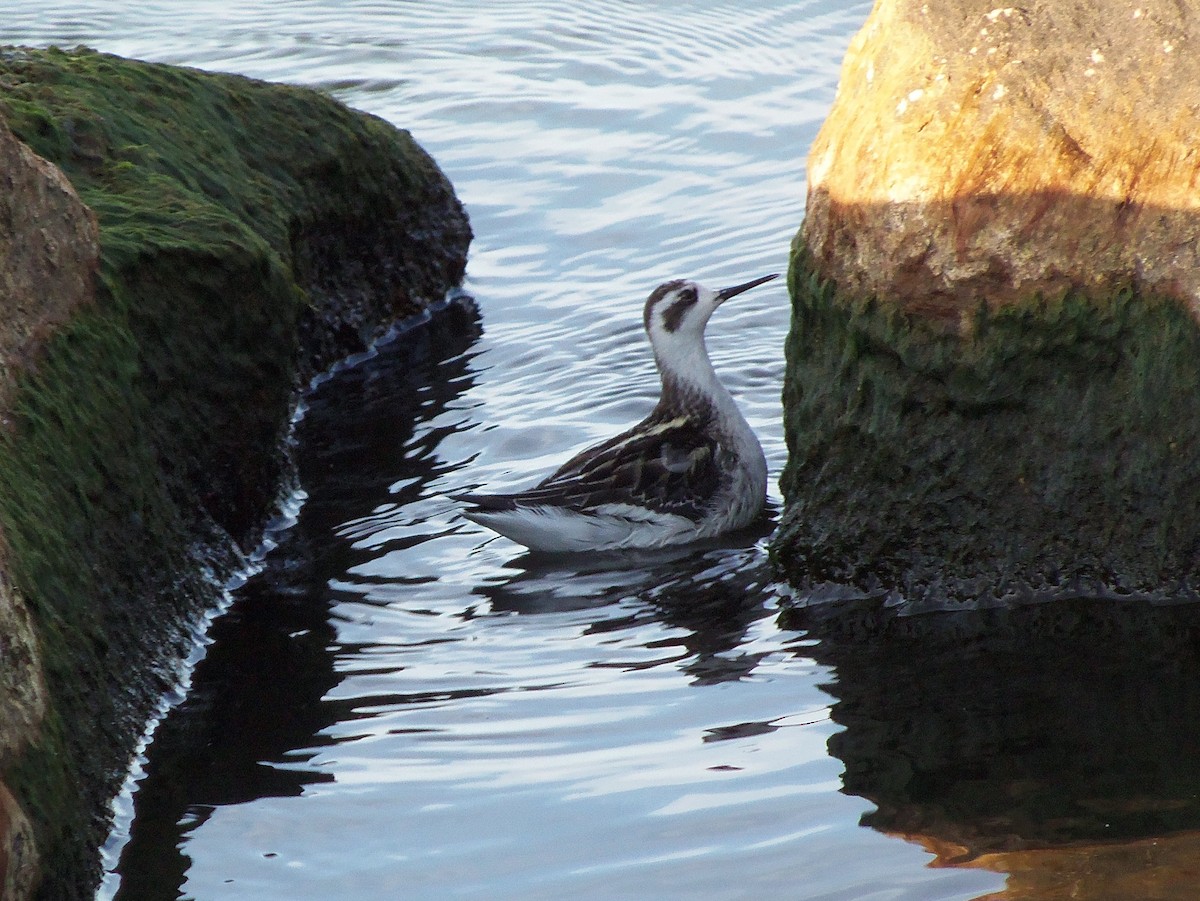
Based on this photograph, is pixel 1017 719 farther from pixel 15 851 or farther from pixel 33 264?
pixel 33 264

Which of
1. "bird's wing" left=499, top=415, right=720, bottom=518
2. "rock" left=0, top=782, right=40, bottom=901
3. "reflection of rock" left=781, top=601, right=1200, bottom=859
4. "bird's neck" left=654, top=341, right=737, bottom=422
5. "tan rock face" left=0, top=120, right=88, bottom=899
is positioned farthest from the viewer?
"bird's neck" left=654, top=341, right=737, bottom=422

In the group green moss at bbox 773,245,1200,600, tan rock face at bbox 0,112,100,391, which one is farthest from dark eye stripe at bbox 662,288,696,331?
tan rock face at bbox 0,112,100,391

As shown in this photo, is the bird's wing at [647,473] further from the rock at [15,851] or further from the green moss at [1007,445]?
the rock at [15,851]

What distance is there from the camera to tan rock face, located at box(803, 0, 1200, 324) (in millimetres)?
5918

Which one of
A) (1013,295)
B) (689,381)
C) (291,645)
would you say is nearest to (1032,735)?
(1013,295)

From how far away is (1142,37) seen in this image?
233 inches

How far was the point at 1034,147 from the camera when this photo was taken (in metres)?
5.97

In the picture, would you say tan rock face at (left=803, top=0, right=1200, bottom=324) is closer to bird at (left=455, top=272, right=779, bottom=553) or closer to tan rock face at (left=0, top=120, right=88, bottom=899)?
bird at (left=455, top=272, right=779, bottom=553)

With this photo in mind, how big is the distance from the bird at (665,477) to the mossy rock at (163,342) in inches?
49.5

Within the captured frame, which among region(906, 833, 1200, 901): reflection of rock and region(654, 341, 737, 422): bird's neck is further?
region(654, 341, 737, 422): bird's neck

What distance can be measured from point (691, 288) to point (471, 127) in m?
4.94

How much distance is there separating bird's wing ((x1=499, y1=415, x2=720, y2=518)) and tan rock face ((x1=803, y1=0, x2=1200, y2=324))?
2084 millimetres

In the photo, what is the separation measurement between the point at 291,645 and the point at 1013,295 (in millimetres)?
3059

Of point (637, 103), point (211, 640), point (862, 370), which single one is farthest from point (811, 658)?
point (637, 103)
